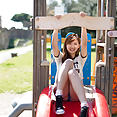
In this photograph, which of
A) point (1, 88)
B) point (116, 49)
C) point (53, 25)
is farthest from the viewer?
point (1, 88)

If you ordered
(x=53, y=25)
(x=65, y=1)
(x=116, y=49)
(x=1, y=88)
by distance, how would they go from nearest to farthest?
1. (x=53, y=25)
2. (x=116, y=49)
3. (x=1, y=88)
4. (x=65, y=1)

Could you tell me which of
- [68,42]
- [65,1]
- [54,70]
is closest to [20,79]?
[54,70]

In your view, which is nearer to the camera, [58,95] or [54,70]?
[58,95]

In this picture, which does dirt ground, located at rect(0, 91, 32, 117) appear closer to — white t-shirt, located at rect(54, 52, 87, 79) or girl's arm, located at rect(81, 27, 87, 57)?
white t-shirt, located at rect(54, 52, 87, 79)

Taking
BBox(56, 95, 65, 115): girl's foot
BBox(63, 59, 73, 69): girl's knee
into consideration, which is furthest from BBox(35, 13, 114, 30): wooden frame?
BBox(56, 95, 65, 115): girl's foot

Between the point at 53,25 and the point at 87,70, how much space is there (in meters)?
0.84

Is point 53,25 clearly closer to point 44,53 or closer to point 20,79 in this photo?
point 44,53

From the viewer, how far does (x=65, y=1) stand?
78.2 ft

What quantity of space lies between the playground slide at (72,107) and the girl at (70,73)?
3.7 inches

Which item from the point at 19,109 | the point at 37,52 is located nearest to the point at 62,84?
the point at 37,52

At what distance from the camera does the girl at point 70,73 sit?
6.66ft

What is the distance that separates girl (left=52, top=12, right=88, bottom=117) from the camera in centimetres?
203

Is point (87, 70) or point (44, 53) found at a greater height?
point (44, 53)

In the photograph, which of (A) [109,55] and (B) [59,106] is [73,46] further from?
(B) [59,106]
